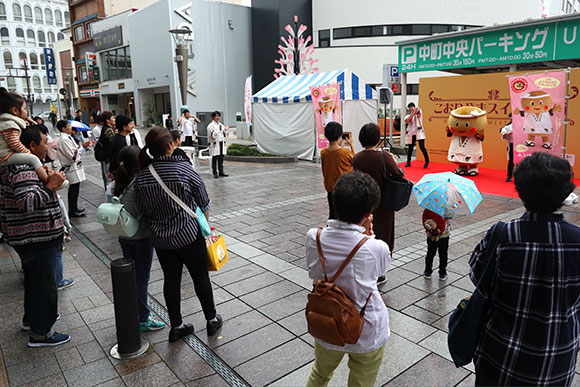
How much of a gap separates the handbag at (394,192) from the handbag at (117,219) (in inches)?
90.6

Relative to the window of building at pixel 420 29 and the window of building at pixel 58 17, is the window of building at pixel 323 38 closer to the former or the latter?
the window of building at pixel 420 29

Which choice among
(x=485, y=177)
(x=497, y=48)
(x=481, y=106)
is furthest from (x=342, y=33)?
(x=485, y=177)

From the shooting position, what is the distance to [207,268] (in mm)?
3438

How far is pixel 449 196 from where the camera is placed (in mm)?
3924

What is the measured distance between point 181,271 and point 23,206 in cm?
127

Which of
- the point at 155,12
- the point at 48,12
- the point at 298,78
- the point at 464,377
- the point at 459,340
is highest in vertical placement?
the point at 48,12

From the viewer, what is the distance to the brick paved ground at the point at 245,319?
3045 mm

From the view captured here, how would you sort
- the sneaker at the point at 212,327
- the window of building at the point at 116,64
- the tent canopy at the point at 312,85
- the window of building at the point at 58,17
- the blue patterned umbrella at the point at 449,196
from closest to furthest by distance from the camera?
the sneaker at the point at 212,327
the blue patterned umbrella at the point at 449,196
the tent canopy at the point at 312,85
the window of building at the point at 116,64
the window of building at the point at 58,17

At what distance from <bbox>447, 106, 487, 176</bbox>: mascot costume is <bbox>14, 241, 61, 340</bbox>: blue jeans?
9.25 m

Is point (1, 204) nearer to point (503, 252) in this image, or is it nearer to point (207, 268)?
point (207, 268)

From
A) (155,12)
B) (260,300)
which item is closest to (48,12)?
(155,12)

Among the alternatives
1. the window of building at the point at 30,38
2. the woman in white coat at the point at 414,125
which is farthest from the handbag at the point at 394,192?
the window of building at the point at 30,38

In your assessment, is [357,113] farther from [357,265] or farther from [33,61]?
[33,61]

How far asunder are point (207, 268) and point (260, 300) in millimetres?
977
